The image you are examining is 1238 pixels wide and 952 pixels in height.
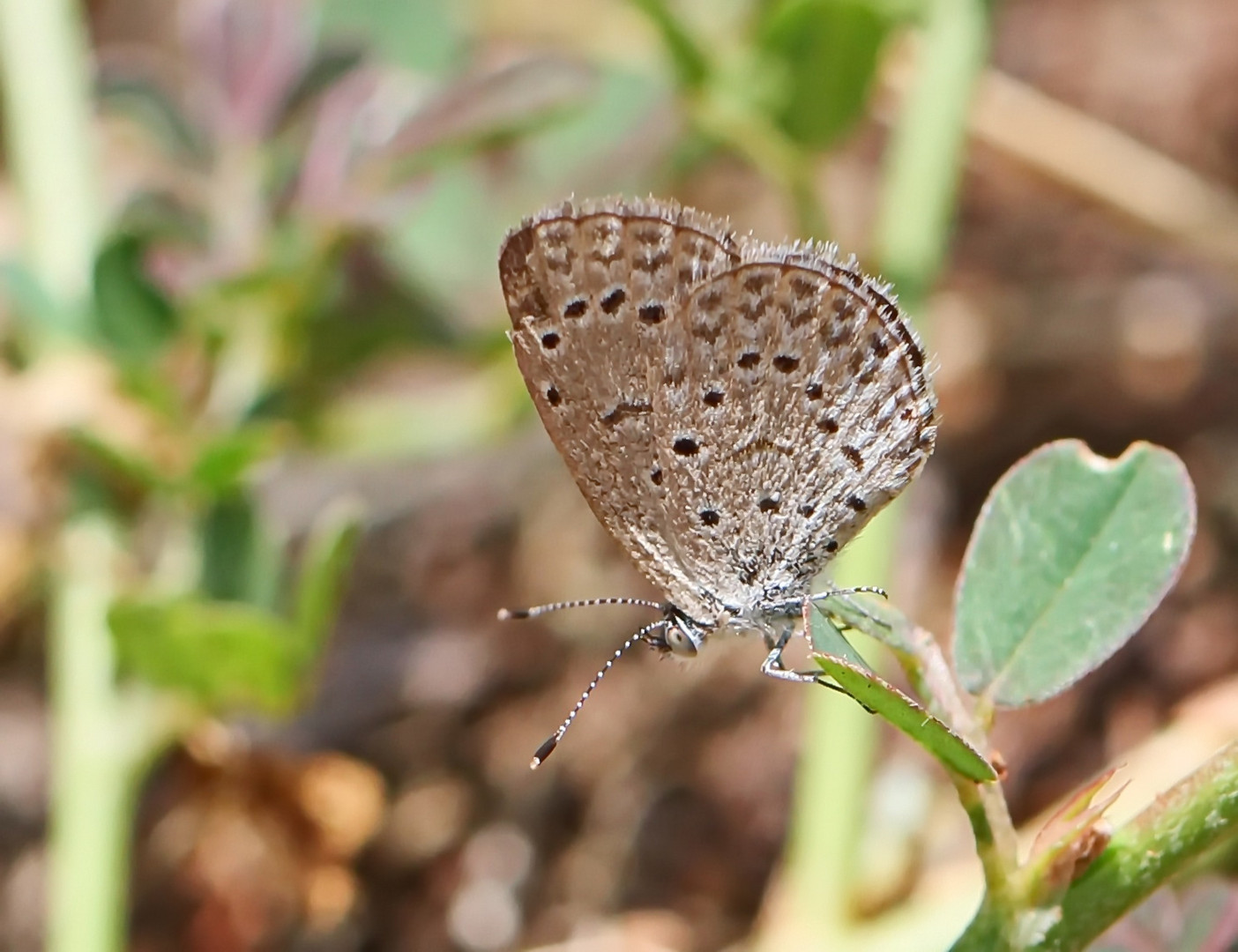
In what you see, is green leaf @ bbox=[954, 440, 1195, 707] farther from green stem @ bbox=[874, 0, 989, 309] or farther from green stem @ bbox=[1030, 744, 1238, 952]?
green stem @ bbox=[874, 0, 989, 309]

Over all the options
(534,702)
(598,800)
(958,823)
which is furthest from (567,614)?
(958,823)

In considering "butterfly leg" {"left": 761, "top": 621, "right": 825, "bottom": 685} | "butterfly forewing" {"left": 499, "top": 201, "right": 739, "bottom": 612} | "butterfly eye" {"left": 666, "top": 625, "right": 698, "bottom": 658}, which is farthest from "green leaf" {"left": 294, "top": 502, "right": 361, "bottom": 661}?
"butterfly leg" {"left": 761, "top": 621, "right": 825, "bottom": 685}

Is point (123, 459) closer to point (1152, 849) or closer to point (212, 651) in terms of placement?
point (212, 651)

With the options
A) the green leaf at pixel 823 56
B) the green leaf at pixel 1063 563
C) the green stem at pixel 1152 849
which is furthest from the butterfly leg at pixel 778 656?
the green leaf at pixel 823 56

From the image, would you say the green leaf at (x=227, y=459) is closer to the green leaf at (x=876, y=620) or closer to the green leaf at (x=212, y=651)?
the green leaf at (x=212, y=651)

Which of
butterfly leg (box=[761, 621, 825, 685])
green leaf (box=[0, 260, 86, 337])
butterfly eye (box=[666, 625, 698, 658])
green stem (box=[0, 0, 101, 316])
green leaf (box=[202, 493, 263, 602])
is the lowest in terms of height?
butterfly leg (box=[761, 621, 825, 685])

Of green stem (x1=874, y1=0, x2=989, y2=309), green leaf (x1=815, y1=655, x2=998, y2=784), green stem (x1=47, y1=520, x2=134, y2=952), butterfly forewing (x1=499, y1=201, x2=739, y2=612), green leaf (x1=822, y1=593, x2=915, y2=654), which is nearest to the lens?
green leaf (x1=815, y1=655, x2=998, y2=784)

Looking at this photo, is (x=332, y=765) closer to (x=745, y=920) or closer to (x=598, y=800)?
(x=598, y=800)
